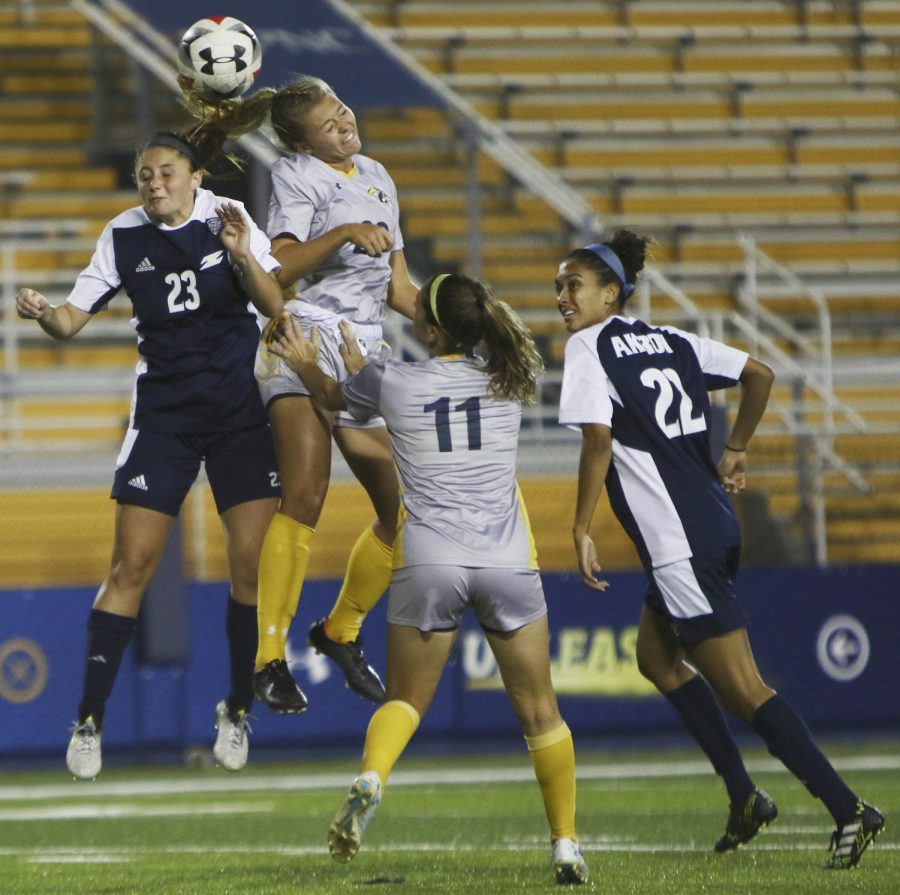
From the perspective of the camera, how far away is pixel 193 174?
22.3 feet

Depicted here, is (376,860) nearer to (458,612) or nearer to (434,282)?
(458,612)

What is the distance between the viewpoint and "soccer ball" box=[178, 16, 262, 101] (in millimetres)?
7012

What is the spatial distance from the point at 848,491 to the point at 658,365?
5.92 metres

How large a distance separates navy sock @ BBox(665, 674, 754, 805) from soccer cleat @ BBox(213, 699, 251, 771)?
5.58 ft

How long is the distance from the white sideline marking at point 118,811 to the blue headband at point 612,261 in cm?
380

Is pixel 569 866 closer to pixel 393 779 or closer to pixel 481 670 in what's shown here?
pixel 393 779

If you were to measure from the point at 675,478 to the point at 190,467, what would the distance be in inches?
70.2

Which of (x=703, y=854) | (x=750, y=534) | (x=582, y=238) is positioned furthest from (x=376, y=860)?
(x=582, y=238)

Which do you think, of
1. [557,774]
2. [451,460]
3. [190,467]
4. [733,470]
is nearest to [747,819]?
[557,774]

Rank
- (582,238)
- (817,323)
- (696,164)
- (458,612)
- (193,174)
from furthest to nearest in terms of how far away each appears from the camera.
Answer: (696,164), (817,323), (582,238), (193,174), (458,612)

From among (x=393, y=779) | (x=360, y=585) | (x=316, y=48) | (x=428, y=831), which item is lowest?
(x=393, y=779)

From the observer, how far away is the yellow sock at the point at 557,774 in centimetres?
657

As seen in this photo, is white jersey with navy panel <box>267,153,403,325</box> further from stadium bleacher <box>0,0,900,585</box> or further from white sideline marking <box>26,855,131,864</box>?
stadium bleacher <box>0,0,900,585</box>

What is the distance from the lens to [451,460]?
6.40 meters
